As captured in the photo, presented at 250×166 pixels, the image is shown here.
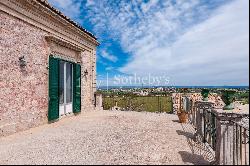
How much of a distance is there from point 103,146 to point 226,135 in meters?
2.70

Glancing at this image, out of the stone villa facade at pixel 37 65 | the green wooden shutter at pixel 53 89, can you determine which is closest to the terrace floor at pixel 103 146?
the stone villa facade at pixel 37 65

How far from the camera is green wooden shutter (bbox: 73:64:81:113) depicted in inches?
460

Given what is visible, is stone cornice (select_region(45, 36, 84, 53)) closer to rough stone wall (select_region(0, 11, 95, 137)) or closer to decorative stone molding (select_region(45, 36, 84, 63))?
decorative stone molding (select_region(45, 36, 84, 63))

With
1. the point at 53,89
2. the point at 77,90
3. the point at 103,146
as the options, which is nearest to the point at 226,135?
the point at 103,146

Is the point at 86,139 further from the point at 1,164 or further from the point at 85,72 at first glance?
the point at 85,72

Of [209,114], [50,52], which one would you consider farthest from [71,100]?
[209,114]

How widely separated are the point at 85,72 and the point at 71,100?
76.7 inches

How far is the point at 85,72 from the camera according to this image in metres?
13.0

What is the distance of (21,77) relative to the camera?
7859 mm

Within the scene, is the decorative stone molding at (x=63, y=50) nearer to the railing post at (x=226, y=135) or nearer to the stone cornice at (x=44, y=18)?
the stone cornice at (x=44, y=18)

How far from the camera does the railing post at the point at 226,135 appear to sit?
4.24 metres

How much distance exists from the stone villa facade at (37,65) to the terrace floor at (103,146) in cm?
83

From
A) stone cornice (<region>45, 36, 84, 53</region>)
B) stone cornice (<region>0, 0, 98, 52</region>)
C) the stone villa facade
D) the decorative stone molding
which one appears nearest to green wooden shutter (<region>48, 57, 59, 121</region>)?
the stone villa facade

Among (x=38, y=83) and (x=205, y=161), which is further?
(x=38, y=83)
